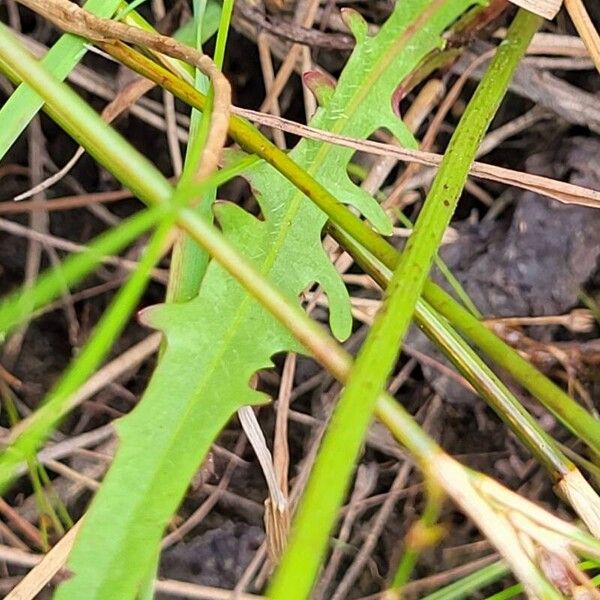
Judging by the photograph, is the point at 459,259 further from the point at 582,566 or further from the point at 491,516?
the point at 491,516

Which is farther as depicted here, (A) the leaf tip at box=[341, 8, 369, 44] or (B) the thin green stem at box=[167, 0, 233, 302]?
(A) the leaf tip at box=[341, 8, 369, 44]

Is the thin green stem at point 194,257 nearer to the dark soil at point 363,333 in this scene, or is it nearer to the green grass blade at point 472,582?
the dark soil at point 363,333

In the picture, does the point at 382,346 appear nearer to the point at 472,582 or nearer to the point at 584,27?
the point at 472,582

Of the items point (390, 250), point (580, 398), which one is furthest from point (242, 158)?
point (580, 398)

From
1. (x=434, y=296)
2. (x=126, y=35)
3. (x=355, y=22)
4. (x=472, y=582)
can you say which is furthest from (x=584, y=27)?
(x=472, y=582)

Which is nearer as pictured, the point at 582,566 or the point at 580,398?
the point at 582,566

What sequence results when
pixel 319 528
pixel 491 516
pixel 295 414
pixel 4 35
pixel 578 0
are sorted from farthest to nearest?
1. pixel 295 414
2. pixel 578 0
3. pixel 4 35
4. pixel 491 516
5. pixel 319 528

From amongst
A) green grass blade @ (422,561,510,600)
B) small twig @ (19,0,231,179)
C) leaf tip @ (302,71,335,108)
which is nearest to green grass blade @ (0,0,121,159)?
small twig @ (19,0,231,179)

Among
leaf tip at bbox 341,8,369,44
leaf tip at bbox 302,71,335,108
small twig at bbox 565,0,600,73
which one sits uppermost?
small twig at bbox 565,0,600,73

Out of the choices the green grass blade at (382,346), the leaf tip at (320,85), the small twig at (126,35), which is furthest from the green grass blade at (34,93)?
the green grass blade at (382,346)

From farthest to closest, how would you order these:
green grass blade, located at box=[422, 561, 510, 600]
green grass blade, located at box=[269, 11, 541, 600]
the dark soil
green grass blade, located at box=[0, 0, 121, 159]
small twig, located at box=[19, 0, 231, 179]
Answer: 1. the dark soil
2. green grass blade, located at box=[422, 561, 510, 600]
3. green grass blade, located at box=[0, 0, 121, 159]
4. small twig, located at box=[19, 0, 231, 179]
5. green grass blade, located at box=[269, 11, 541, 600]

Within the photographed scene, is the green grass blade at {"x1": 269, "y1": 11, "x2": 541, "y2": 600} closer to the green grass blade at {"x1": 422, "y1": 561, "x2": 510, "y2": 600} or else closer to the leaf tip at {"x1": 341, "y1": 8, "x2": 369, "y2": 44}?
the leaf tip at {"x1": 341, "y1": 8, "x2": 369, "y2": 44}
